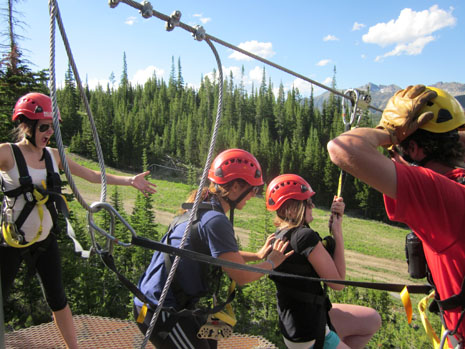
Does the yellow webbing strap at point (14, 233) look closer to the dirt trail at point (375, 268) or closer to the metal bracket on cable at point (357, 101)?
the metal bracket on cable at point (357, 101)

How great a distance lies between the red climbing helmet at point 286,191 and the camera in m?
3.47

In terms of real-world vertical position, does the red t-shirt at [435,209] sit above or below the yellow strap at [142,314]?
above

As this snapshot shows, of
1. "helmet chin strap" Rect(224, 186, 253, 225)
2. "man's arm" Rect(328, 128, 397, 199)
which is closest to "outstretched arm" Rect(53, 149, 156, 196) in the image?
"helmet chin strap" Rect(224, 186, 253, 225)

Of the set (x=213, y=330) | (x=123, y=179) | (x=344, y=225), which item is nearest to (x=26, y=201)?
(x=123, y=179)

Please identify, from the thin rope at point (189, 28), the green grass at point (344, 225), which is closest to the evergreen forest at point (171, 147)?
the thin rope at point (189, 28)

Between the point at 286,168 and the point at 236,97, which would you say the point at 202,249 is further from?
the point at 236,97

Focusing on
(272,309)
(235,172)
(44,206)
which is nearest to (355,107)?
(235,172)

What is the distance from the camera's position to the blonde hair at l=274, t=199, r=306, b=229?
10.8ft

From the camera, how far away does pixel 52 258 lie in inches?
136

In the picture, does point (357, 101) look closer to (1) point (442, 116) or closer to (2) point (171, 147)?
(1) point (442, 116)

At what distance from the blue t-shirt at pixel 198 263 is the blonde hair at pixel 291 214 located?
890mm

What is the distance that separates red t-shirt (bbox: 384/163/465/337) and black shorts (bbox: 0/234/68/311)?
3.16m

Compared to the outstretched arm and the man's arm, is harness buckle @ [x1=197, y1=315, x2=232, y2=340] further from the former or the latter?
the man's arm

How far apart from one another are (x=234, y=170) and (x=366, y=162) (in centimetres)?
155
